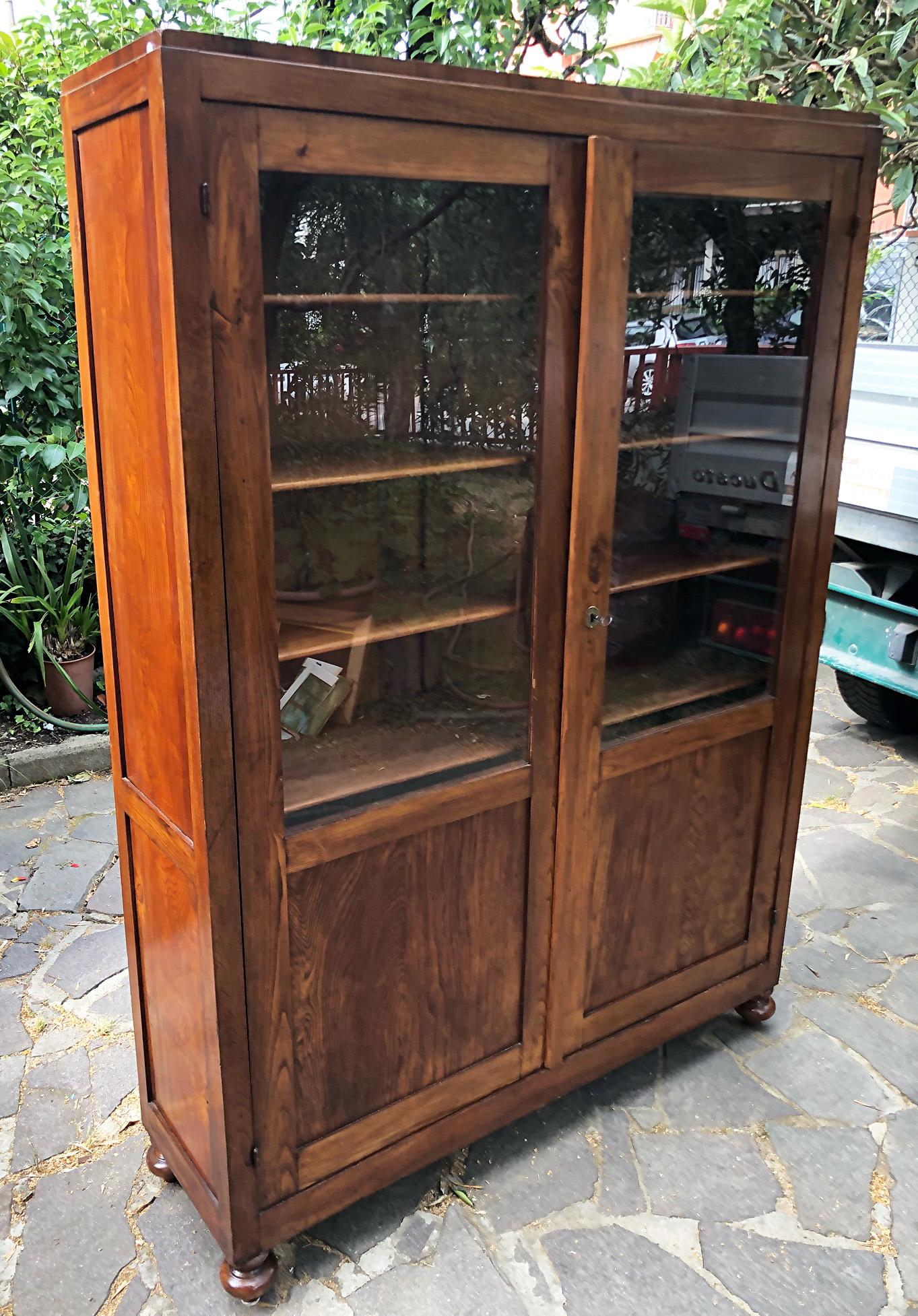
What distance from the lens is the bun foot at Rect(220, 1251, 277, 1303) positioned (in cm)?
174

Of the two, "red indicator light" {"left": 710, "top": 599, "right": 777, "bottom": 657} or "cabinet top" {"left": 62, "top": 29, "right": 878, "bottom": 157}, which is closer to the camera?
"cabinet top" {"left": 62, "top": 29, "right": 878, "bottom": 157}

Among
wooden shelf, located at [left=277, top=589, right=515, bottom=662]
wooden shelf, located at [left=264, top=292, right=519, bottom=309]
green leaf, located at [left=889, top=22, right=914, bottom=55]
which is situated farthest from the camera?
green leaf, located at [left=889, top=22, right=914, bottom=55]

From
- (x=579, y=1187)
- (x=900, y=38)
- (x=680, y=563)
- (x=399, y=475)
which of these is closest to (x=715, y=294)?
(x=680, y=563)

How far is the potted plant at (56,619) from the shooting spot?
155 inches

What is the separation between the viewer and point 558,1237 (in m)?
1.90

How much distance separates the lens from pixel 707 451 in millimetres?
2094

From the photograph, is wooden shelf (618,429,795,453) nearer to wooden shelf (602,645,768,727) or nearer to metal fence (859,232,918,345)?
wooden shelf (602,645,768,727)

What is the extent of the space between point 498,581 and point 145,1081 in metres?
1.20

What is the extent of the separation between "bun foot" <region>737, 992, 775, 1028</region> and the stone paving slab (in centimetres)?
4

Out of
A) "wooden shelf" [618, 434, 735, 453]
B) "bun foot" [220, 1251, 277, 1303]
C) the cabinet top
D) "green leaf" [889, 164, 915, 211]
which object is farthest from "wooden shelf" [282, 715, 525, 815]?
"green leaf" [889, 164, 915, 211]

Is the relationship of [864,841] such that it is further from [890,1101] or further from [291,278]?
[291,278]

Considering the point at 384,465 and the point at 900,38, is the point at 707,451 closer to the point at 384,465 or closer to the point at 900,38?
the point at 384,465

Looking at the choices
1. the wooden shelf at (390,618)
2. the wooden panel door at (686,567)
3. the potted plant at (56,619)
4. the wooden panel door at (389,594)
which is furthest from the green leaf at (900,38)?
A: the potted plant at (56,619)

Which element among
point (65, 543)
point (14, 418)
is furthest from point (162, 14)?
point (65, 543)
